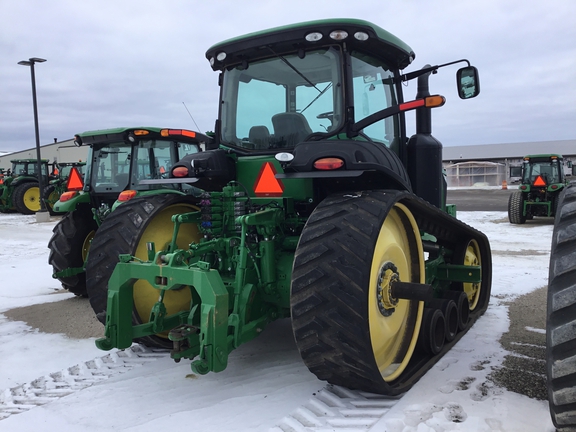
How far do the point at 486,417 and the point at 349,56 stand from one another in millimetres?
2619

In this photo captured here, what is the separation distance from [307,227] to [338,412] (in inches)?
46.5

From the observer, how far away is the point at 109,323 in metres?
3.30

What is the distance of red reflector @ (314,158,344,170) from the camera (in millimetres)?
3072

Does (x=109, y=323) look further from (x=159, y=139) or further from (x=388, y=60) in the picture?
(x=159, y=139)

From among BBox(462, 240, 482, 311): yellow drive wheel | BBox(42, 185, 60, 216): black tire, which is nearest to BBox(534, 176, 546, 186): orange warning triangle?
BBox(462, 240, 482, 311): yellow drive wheel

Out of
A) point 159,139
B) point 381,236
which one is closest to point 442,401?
point 381,236

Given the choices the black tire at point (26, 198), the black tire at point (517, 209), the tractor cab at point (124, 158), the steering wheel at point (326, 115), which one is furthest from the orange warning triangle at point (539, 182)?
the black tire at point (26, 198)

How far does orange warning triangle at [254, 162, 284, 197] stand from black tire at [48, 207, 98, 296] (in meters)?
3.78

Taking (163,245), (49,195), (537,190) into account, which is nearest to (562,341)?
(163,245)

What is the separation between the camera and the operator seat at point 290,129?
12.5ft

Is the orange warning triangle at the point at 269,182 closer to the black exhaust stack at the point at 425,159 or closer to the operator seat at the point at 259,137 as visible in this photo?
the operator seat at the point at 259,137

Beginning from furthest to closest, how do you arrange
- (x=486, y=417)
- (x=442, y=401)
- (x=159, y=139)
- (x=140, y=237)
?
(x=159, y=139)
(x=140, y=237)
(x=442, y=401)
(x=486, y=417)

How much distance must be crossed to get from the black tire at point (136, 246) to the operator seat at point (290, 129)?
3.50 ft

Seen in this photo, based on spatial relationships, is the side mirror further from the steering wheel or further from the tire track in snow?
the tire track in snow
